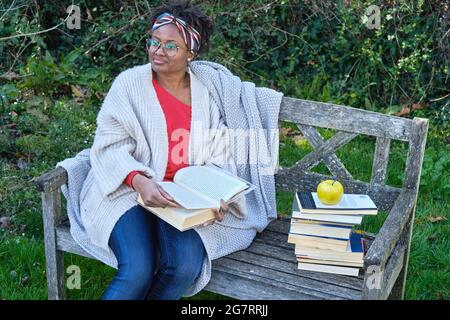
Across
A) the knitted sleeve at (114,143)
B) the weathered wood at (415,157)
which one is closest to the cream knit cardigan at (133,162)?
the knitted sleeve at (114,143)

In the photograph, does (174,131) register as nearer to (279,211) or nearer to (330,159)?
(330,159)

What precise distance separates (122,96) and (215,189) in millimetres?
701

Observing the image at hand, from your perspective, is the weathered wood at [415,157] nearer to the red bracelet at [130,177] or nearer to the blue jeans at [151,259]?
the blue jeans at [151,259]

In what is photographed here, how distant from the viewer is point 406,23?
6.01 meters

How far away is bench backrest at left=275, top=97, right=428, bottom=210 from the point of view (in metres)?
3.73

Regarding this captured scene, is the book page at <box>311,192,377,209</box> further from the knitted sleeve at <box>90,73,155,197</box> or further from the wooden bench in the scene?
the knitted sleeve at <box>90,73,155,197</box>

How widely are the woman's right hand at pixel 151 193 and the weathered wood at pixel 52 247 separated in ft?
1.52

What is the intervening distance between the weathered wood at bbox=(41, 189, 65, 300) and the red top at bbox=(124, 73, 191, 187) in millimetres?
579

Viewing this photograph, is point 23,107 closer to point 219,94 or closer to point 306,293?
point 219,94

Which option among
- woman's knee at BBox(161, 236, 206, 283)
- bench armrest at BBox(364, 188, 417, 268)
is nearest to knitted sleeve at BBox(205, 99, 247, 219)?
woman's knee at BBox(161, 236, 206, 283)

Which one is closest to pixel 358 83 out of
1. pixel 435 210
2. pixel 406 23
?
pixel 406 23

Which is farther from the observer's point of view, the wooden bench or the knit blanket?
the knit blanket

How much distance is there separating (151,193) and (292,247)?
0.79 m

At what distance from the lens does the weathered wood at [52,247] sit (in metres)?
3.72
